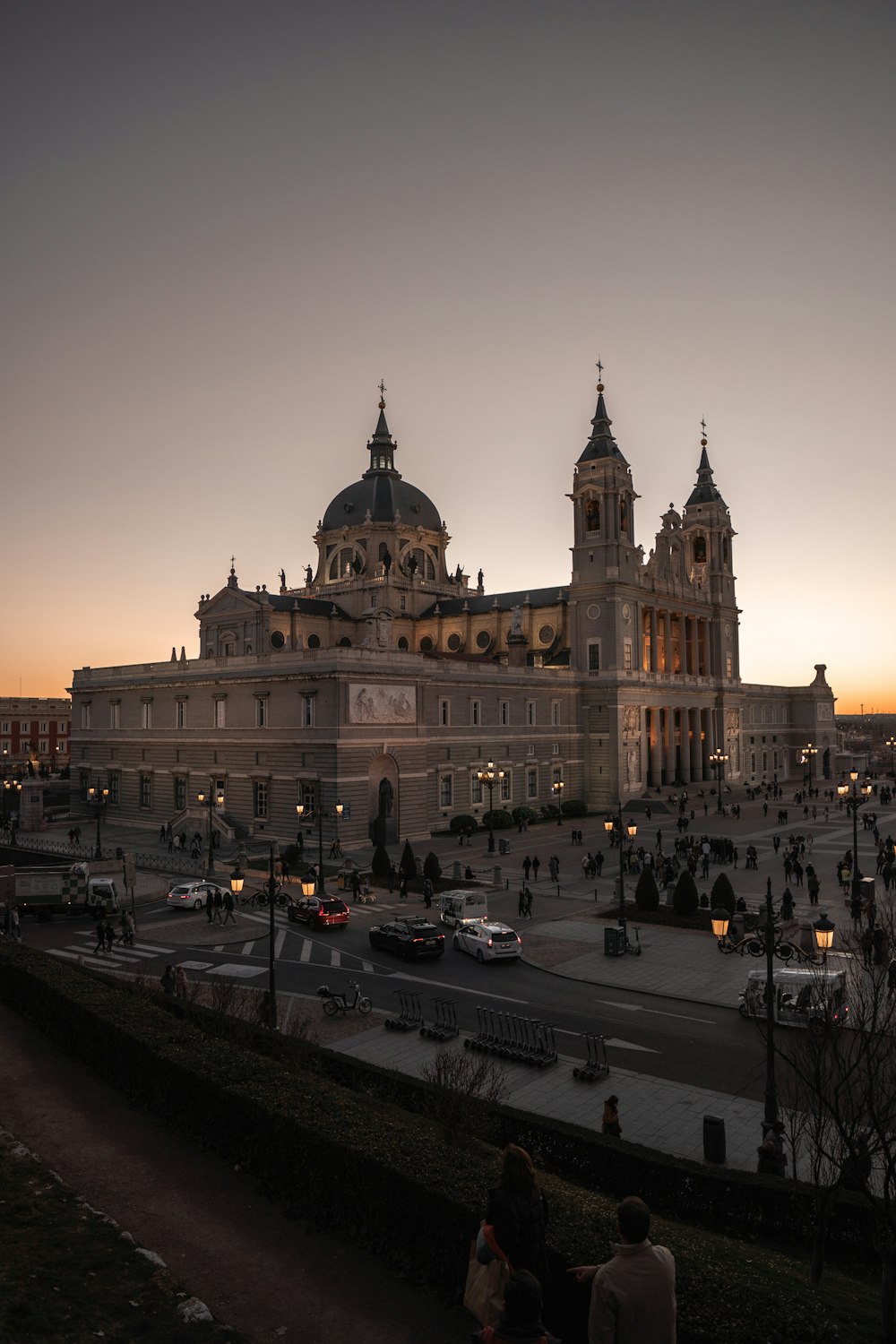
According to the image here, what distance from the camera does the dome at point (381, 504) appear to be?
301ft

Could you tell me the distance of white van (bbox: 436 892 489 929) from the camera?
33.3 metres

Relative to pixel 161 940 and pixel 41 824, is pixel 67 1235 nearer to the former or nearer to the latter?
pixel 161 940

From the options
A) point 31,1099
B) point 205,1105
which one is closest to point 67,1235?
point 205,1105

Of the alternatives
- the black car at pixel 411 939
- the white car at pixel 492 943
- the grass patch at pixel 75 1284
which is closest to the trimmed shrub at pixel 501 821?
the black car at pixel 411 939

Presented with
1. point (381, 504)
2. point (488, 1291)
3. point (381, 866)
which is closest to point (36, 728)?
point (381, 504)

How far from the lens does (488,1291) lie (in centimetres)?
727

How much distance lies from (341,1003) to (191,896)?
16.6 metres

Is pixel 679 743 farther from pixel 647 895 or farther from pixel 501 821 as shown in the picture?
pixel 647 895

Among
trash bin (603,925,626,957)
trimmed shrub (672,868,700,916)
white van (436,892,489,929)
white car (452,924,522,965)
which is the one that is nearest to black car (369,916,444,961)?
white car (452,924,522,965)

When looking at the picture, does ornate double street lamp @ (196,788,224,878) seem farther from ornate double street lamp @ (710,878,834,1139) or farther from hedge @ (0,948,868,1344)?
hedge @ (0,948,868,1344)

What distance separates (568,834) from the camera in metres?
62.0

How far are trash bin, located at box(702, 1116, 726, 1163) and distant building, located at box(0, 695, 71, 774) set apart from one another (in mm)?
115117

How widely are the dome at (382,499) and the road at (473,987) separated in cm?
6095

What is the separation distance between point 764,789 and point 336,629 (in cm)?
4401
